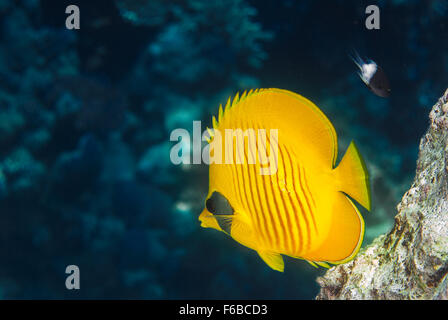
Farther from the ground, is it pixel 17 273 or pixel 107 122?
pixel 107 122

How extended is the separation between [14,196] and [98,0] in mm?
2147

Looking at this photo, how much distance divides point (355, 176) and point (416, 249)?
1.50ft

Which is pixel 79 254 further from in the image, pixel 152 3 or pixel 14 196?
pixel 152 3

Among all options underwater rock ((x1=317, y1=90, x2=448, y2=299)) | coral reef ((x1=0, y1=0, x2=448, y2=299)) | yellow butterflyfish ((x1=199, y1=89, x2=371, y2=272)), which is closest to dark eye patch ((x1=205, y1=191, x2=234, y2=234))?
yellow butterflyfish ((x1=199, y1=89, x2=371, y2=272))

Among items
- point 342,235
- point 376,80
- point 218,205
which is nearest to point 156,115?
point 376,80

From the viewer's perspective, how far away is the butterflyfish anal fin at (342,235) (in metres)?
0.73

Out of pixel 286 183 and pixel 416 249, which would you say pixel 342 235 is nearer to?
pixel 286 183

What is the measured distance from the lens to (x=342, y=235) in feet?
2.41

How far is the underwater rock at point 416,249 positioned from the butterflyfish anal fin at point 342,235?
0.24 metres

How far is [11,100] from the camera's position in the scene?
3188 mm

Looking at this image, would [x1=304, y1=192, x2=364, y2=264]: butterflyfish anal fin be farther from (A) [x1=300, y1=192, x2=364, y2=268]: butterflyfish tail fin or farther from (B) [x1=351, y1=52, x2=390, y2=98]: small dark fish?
(B) [x1=351, y1=52, x2=390, y2=98]: small dark fish

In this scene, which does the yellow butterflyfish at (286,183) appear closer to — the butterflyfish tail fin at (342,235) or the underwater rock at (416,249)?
the butterflyfish tail fin at (342,235)

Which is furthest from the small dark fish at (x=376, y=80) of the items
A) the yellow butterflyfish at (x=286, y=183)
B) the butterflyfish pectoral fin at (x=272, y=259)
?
the butterflyfish pectoral fin at (x=272, y=259)

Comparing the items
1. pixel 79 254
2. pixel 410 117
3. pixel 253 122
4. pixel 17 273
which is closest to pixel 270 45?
pixel 410 117
